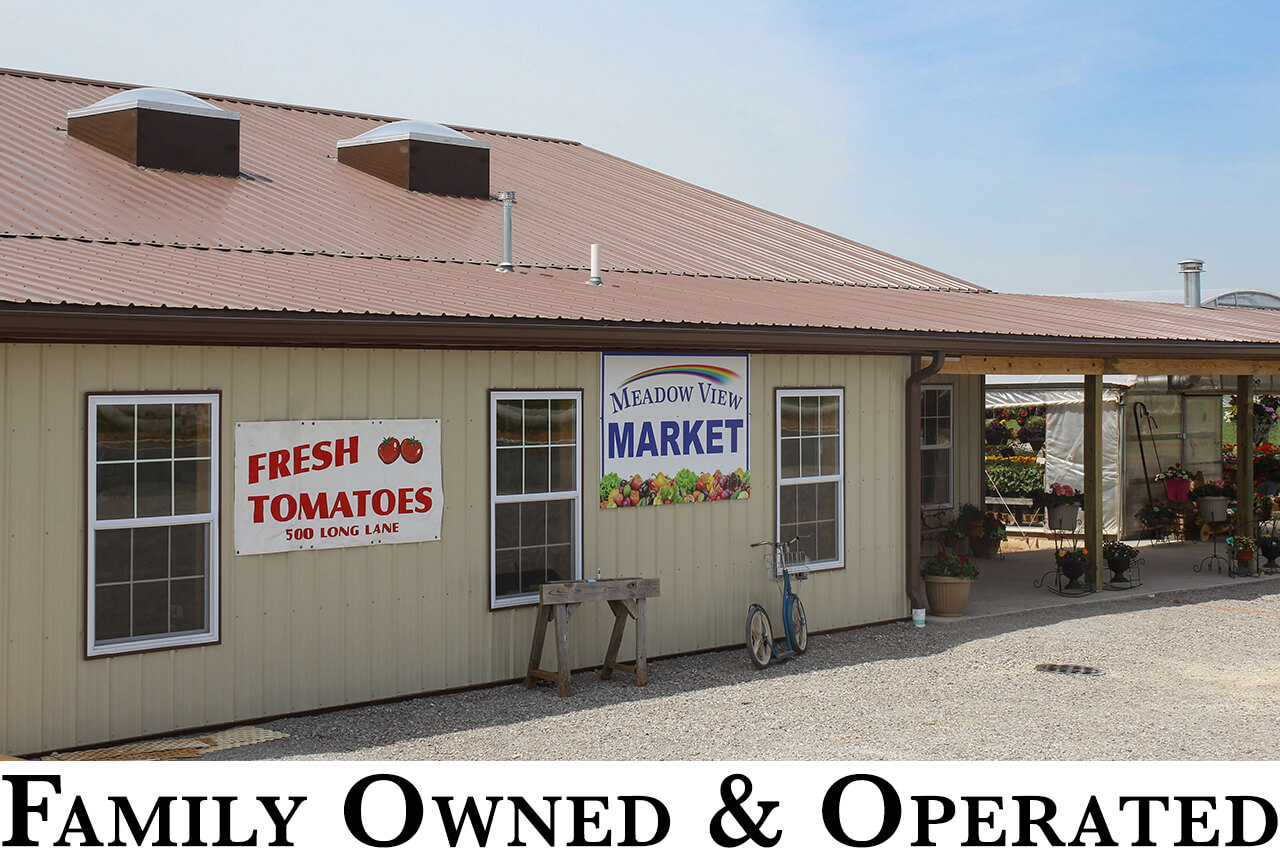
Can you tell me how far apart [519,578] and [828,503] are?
10.3 feet

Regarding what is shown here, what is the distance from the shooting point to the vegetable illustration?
823 centimetres

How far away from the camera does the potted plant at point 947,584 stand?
11.6m

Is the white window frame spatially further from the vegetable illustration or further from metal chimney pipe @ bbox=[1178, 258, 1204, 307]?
metal chimney pipe @ bbox=[1178, 258, 1204, 307]

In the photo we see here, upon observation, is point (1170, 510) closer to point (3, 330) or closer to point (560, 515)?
point (560, 515)

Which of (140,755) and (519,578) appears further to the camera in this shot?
(519,578)

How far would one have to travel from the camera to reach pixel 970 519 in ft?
52.2

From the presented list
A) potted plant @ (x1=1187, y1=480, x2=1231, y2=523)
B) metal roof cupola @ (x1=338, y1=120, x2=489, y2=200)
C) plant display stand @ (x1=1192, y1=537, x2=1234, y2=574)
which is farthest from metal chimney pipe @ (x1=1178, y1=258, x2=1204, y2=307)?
metal roof cupola @ (x1=338, y1=120, x2=489, y2=200)

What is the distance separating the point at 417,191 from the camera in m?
12.8

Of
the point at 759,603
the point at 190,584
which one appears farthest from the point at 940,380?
the point at 190,584

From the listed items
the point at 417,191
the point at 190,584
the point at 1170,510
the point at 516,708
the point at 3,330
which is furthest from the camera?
the point at 1170,510

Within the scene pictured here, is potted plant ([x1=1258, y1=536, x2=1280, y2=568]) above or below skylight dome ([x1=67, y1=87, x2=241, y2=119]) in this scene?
below

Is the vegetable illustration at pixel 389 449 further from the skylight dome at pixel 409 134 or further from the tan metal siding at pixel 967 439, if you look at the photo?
the tan metal siding at pixel 967 439

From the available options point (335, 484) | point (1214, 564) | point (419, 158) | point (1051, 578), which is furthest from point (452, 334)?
point (1214, 564)

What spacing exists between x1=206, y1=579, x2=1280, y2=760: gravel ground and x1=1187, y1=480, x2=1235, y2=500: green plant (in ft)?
24.9
